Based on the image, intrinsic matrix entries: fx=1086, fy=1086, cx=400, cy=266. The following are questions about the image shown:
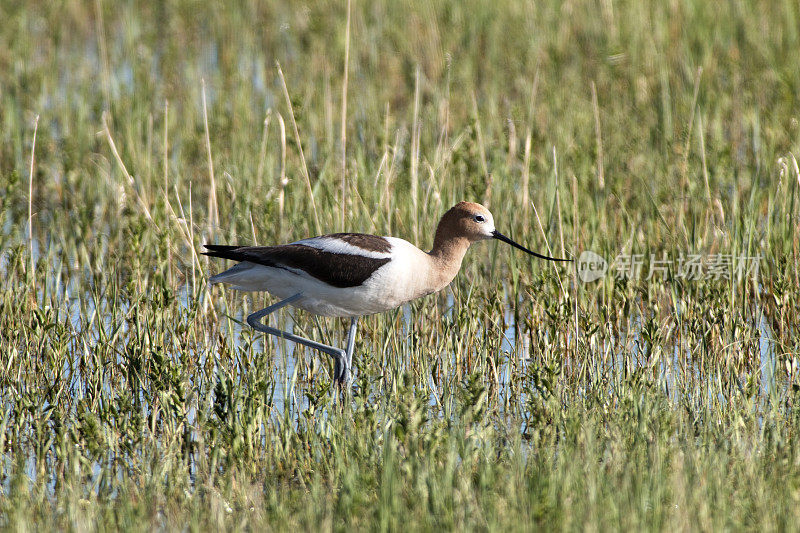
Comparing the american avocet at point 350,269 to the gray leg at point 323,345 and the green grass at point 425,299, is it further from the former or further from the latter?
the green grass at point 425,299

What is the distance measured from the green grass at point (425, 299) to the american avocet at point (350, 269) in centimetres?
25

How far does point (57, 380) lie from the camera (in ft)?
16.9

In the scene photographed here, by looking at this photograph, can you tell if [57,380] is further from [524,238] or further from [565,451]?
[524,238]

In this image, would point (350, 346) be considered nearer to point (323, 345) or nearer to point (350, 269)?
point (323, 345)

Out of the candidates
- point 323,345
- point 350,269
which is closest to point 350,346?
point 323,345

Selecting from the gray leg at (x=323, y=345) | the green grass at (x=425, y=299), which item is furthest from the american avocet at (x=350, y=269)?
the green grass at (x=425, y=299)

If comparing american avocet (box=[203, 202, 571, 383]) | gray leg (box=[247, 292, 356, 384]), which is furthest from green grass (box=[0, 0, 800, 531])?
american avocet (box=[203, 202, 571, 383])

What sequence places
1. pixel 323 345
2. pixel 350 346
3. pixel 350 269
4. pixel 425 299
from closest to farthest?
pixel 350 269 → pixel 323 345 → pixel 350 346 → pixel 425 299

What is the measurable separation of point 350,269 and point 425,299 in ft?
2.84

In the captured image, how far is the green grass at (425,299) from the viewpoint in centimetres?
399

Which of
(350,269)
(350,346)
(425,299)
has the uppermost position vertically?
(350,269)

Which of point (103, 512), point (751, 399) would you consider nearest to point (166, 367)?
point (103, 512)

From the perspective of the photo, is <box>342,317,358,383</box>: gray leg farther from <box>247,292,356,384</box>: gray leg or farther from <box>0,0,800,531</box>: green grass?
<box>0,0,800,531</box>: green grass

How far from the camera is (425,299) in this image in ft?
20.0
